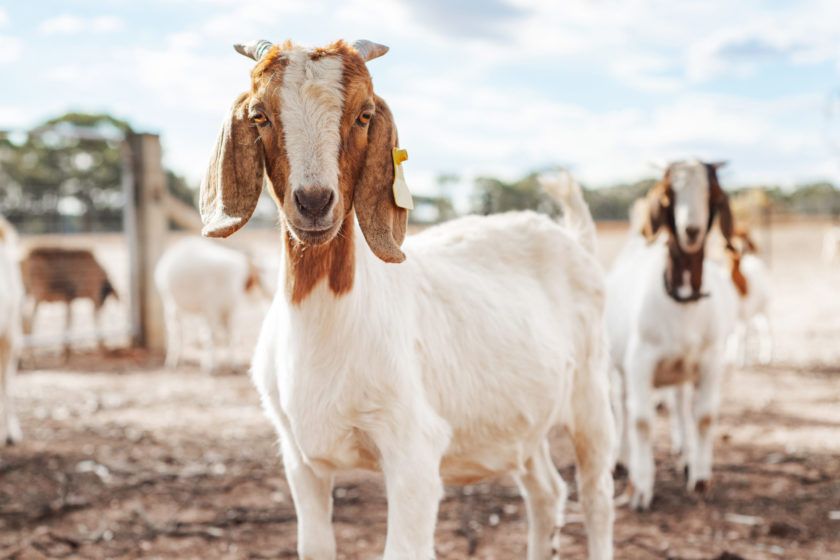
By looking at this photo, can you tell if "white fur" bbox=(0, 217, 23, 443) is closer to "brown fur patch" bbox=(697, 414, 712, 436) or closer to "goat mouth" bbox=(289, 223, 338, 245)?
"goat mouth" bbox=(289, 223, 338, 245)

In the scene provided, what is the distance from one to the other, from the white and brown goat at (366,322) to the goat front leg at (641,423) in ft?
5.00

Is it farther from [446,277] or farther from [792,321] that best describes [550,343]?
[792,321]

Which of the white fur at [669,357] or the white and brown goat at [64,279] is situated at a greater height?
the white and brown goat at [64,279]

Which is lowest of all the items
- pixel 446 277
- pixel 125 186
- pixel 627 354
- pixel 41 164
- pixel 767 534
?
pixel 767 534

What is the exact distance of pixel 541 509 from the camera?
10.4 ft

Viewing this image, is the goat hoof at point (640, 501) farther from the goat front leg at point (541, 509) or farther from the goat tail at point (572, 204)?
the goat tail at point (572, 204)

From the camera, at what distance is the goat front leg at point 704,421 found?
4.29 m

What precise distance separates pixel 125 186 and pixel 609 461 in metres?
8.76

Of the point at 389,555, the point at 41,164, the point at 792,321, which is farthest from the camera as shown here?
the point at 41,164

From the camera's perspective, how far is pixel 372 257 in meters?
2.32

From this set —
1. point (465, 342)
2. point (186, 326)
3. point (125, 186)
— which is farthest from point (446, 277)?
point (186, 326)

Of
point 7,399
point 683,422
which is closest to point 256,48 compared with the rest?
point 683,422

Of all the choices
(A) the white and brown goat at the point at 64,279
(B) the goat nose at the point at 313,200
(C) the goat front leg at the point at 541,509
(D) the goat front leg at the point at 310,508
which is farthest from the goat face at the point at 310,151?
(A) the white and brown goat at the point at 64,279

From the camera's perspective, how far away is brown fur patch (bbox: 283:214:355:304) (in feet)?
6.93
